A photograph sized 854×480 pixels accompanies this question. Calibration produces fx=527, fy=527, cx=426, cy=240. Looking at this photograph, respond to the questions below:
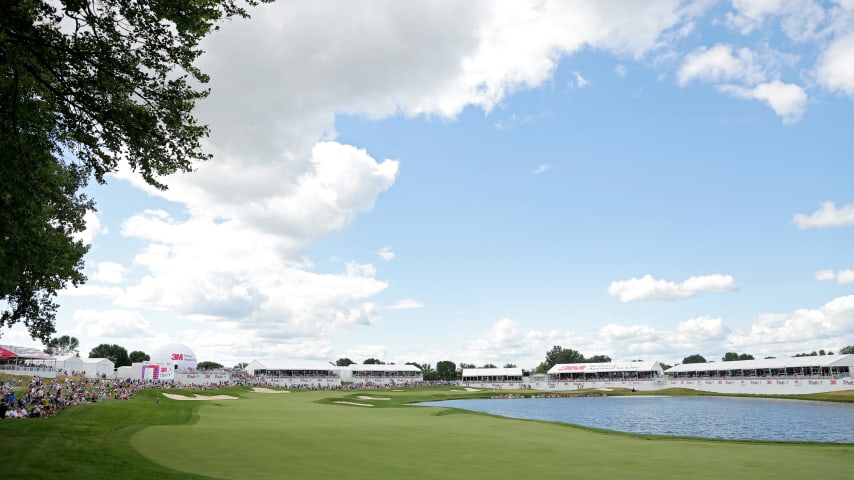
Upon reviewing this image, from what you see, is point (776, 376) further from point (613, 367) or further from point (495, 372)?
point (495, 372)

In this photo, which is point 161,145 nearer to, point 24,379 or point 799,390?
point 24,379

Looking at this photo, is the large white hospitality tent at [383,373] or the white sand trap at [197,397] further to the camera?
the large white hospitality tent at [383,373]

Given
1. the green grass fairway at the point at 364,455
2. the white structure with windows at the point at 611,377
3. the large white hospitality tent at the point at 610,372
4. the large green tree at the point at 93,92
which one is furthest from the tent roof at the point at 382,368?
the large green tree at the point at 93,92

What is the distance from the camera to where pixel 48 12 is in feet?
40.7

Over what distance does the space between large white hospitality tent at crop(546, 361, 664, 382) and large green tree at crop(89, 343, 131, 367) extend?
11610 cm

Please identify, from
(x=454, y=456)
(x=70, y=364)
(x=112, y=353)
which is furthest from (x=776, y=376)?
(x=112, y=353)

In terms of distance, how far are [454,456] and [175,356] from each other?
97.2 meters

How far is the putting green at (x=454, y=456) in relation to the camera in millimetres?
16219

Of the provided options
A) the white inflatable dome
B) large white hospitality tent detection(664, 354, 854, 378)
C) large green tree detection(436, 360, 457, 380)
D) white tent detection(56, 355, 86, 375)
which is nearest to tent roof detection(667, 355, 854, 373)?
large white hospitality tent detection(664, 354, 854, 378)

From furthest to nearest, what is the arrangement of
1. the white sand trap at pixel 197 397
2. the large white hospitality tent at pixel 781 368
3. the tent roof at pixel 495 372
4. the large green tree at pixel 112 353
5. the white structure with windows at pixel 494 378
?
the large green tree at pixel 112 353 → the tent roof at pixel 495 372 → the white structure with windows at pixel 494 378 → the large white hospitality tent at pixel 781 368 → the white sand trap at pixel 197 397

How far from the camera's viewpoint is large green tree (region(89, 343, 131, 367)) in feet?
480

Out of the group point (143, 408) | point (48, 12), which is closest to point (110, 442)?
point (48, 12)

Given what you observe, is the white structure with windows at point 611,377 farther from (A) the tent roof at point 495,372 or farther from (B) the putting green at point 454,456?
(B) the putting green at point 454,456

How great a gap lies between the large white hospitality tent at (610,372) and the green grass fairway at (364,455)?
95.7 meters
